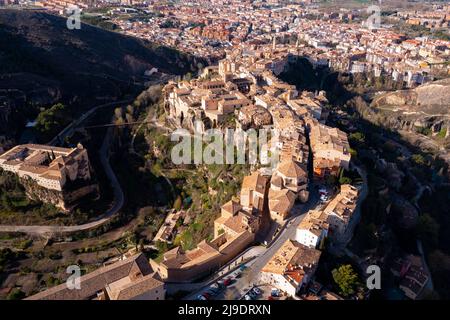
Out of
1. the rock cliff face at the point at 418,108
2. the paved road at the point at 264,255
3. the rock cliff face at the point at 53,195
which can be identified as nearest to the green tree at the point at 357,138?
the paved road at the point at 264,255

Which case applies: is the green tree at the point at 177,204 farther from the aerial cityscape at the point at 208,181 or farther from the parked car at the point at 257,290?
the parked car at the point at 257,290

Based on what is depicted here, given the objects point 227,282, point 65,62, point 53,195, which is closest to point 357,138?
point 227,282

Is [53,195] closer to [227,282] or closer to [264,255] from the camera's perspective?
[227,282]

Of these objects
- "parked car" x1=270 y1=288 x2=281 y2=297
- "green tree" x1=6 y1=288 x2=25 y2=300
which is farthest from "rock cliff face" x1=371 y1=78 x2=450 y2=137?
"green tree" x1=6 y1=288 x2=25 y2=300
